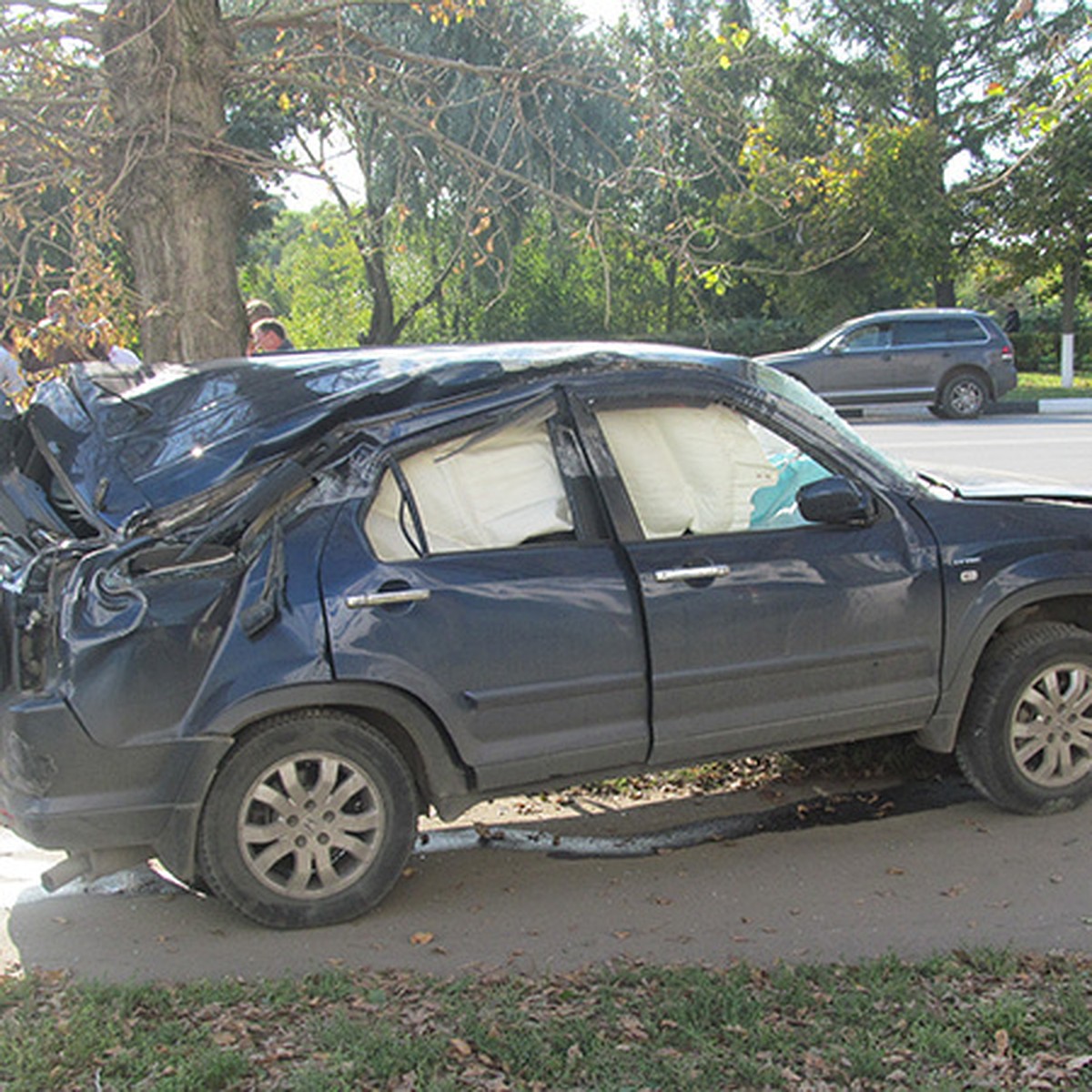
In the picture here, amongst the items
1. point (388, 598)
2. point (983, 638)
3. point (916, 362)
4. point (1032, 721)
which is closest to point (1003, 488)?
point (983, 638)

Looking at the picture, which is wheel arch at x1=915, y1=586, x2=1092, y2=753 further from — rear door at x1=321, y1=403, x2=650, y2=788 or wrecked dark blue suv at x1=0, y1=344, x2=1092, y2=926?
rear door at x1=321, y1=403, x2=650, y2=788

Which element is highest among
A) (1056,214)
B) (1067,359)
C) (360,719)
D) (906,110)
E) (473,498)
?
(906,110)

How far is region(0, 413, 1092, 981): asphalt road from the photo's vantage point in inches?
158

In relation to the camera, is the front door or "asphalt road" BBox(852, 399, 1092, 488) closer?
the front door

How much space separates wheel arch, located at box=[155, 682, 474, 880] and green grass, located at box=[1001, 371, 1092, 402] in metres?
20.0

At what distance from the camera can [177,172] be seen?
6359 mm

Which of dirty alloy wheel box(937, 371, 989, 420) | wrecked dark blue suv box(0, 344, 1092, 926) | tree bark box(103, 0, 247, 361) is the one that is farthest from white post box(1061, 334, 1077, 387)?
wrecked dark blue suv box(0, 344, 1092, 926)

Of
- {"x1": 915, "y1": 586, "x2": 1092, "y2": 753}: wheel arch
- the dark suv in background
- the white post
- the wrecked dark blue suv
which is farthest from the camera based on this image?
the white post

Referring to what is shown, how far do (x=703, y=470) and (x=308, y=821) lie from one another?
183 centimetres

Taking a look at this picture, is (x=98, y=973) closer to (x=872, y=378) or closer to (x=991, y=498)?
(x=991, y=498)

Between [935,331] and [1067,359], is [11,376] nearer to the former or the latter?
[935,331]

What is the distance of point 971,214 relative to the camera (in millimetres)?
26312

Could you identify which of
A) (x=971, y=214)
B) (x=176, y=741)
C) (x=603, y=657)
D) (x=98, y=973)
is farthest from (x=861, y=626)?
(x=971, y=214)

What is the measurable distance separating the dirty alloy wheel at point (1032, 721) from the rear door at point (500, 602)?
1.37 m
